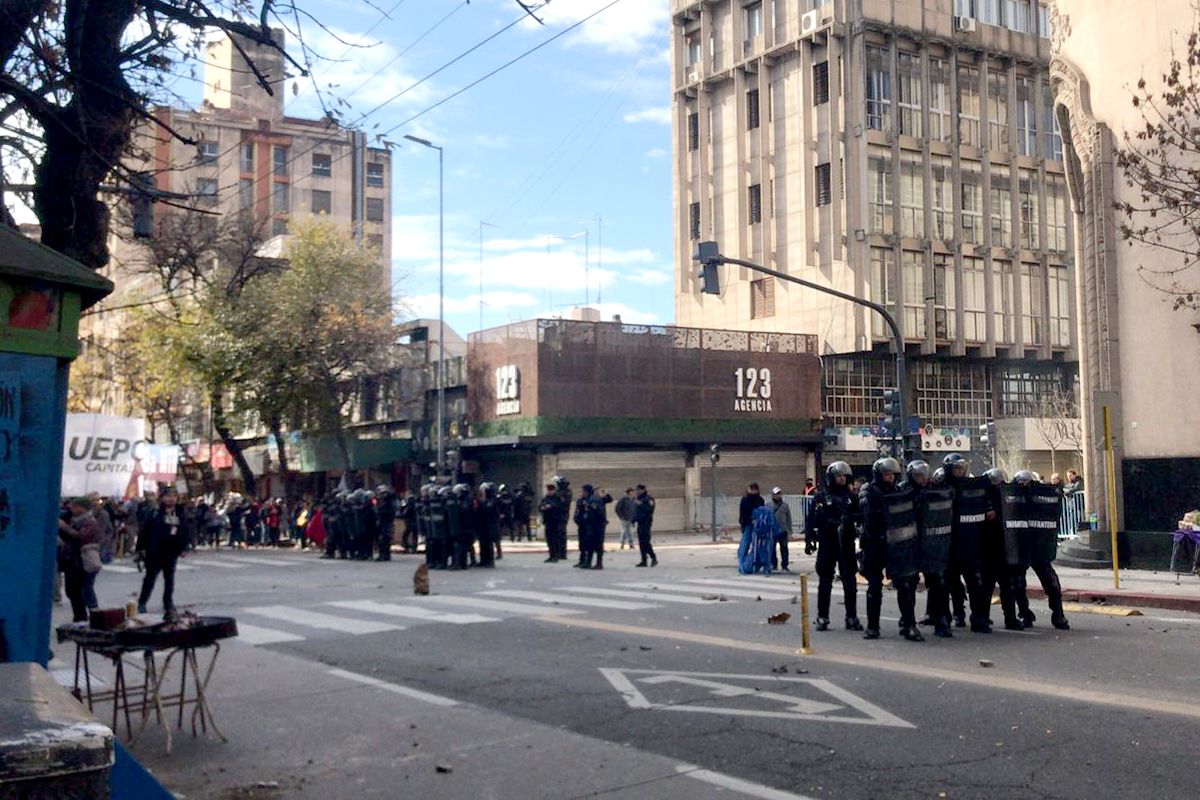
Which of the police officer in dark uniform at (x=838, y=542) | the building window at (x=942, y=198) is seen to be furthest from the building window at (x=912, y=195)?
the police officer in dark uniform at (x=838, y=542)

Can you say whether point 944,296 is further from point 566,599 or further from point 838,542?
point 838,542

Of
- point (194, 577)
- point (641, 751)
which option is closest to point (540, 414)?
point (194, 577)

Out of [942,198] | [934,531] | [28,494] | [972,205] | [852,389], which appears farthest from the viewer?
[972,205]

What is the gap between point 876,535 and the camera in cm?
1242

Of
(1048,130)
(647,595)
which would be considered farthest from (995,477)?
(1048,130)

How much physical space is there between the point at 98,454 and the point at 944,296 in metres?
34.7

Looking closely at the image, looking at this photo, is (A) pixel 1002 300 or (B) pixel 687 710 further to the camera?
(A) pixel 1002 300

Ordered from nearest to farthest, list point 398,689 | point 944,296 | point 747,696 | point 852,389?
point 747,696
point 398,689
point 852,389
point 944,296

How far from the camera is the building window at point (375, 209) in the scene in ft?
253

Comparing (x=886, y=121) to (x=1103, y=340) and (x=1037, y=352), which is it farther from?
(x=1103, y=340)

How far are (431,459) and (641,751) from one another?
39058mm

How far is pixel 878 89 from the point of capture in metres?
46.4

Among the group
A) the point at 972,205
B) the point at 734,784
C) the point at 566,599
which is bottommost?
the point at 734,784

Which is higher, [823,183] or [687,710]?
[823,183]
